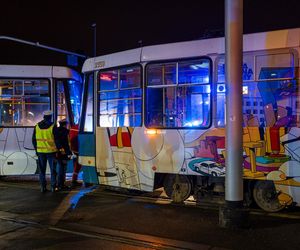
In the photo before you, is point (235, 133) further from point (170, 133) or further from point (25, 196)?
point (25, 196)

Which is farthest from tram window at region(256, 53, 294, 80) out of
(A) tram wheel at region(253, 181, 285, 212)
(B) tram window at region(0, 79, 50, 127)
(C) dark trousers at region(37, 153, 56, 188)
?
(B) tram window at region(0, 79, 50, 127)

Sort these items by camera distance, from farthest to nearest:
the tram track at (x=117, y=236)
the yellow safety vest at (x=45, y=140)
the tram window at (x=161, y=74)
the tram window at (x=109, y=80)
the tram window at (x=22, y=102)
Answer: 1. the tram window at (x=22, y=102)
2. the yellow safety vest at (x=45, y=140)
3. the tram window at (x=109, y=80)
4. the tram window at (x=161, y=74)
5. the tram track at (x=117, y=236)

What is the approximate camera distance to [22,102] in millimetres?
12383

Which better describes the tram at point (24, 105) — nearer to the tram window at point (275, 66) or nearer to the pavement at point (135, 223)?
the pavement at point (135, 223)

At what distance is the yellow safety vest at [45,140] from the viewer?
10.7m

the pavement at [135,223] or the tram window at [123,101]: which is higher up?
the tram window at [123,101]

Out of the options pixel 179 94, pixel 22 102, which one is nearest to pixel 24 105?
pixel 22 102

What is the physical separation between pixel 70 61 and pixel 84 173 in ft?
42.4

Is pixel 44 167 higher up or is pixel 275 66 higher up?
pixel 275 66

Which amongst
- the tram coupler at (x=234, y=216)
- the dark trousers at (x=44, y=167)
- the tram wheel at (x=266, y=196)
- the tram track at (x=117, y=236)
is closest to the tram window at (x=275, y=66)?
the tram wheel at (x=266, y=196)

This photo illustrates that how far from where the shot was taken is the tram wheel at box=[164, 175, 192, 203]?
884 centimetres

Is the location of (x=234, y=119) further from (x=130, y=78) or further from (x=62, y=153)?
(x=62, y=153)

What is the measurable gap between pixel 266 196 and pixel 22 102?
7378 millimetres

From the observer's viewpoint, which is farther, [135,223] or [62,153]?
[62,153]
